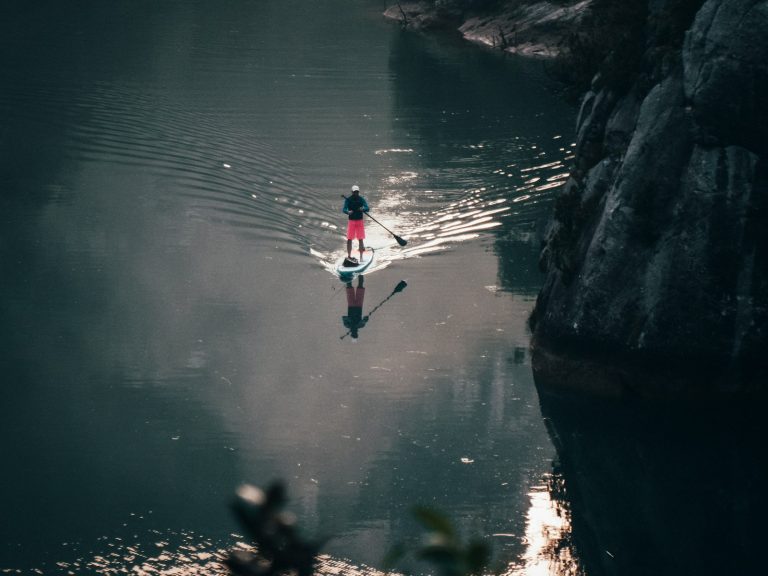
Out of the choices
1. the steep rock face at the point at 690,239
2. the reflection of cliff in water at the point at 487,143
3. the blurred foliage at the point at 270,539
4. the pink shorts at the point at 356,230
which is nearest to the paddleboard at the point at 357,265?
the pink shorts at the point at 356,230

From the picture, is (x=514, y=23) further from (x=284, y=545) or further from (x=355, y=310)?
(x=284, y=545)

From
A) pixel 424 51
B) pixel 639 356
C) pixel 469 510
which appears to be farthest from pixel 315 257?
pixel 424 51

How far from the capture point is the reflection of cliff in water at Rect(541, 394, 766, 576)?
19.3m

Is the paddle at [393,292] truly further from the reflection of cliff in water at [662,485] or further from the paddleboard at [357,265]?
the reflection of cliff in water at [662,485]

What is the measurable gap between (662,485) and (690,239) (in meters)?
5.66

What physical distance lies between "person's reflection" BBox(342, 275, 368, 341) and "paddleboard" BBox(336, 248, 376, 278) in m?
0.26

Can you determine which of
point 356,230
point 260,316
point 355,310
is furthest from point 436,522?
point 356,230

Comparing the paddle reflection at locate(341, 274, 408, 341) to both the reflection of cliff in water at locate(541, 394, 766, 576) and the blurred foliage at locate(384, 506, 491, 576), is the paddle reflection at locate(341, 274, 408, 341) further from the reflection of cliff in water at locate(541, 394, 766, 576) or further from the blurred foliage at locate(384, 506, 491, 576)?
the blurred foliage at locate(384, 506, 491, 576)

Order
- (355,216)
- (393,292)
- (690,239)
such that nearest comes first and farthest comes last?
(690,239) < (393,292) < (355,216)

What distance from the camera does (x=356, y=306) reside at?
3020 cm

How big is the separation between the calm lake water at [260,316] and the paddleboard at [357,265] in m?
0.41

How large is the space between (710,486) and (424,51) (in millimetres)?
52607

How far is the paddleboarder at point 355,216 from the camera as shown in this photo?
32.0 meters

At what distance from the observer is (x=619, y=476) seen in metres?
22.2
